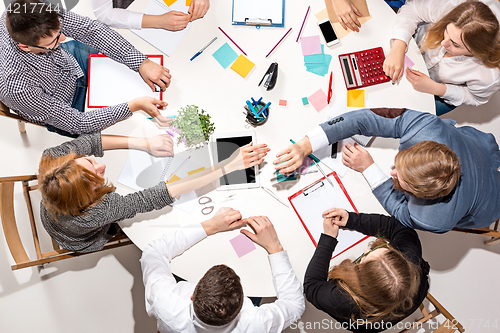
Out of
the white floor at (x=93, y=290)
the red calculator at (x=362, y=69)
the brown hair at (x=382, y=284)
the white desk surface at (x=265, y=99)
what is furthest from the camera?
the white floor at (x=93, y=290)

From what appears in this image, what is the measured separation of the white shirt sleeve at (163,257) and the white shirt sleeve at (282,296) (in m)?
0.34

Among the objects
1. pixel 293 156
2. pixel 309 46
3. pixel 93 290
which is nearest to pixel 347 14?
pixel 309 46

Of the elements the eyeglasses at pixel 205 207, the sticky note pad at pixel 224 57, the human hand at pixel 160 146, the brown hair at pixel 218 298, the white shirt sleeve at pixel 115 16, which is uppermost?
the white shirt sleeve at pixel 115 16

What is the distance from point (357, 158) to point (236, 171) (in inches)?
21.5

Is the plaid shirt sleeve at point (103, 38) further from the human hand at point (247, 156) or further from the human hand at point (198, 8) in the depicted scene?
the human hand at point (247, 156)

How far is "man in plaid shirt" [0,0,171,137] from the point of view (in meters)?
1.25

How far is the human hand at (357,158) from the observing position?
143 centimetres

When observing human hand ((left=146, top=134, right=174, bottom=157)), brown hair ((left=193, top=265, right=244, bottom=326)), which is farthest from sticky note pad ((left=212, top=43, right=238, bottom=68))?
brown hair ((left=193, top=265, right=244, bottom=326))

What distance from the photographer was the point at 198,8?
1.46 m

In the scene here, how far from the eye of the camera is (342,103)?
1.50 m

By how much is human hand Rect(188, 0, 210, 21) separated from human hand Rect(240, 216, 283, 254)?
3.17 feet

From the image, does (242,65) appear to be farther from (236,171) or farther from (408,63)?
(408,63)

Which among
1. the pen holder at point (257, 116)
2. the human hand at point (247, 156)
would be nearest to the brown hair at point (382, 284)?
the human hand at point (247, 156)

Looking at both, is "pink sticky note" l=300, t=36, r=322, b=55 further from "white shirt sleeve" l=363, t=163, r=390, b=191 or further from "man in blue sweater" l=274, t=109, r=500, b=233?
"white shirt sleeve" l=363, t=163, r=390, b=191
